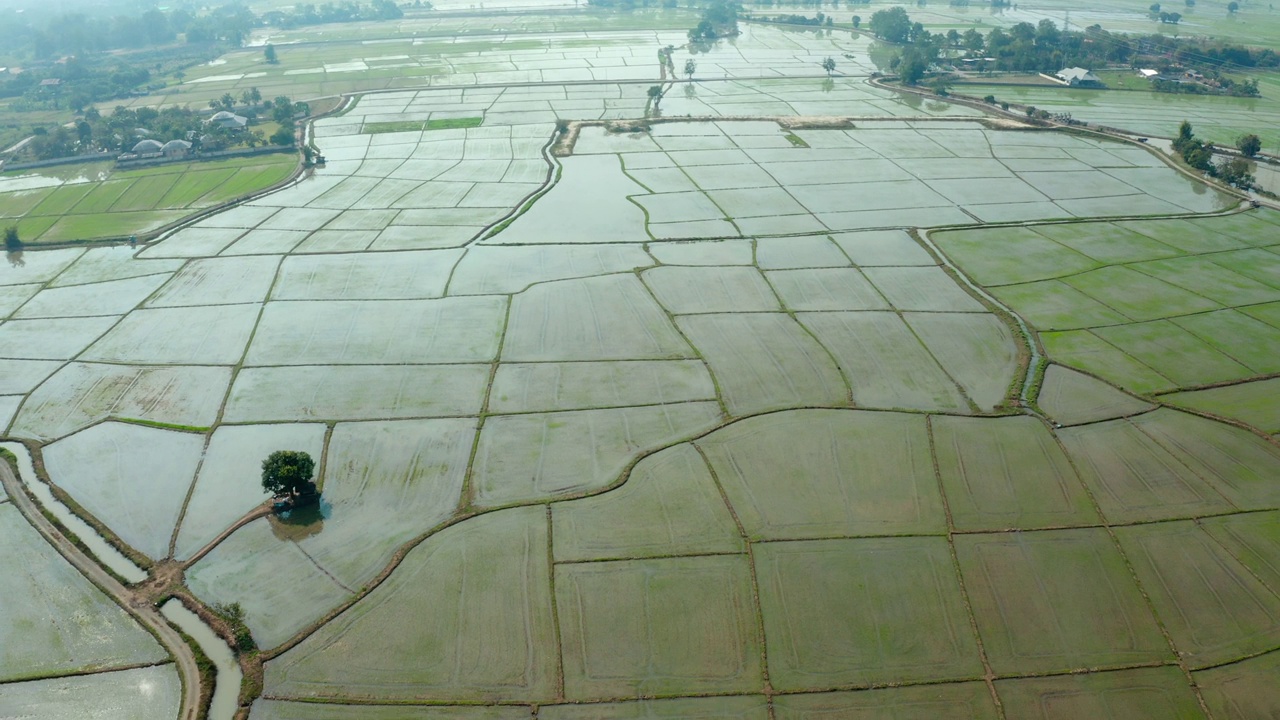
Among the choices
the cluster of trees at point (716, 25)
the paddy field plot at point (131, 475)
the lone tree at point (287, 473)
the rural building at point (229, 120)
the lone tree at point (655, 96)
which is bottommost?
the paddy field plot at point (131, 475)

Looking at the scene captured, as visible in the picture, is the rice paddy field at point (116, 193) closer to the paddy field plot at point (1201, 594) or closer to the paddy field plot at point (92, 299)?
the paddy field plot at point (92, 299)

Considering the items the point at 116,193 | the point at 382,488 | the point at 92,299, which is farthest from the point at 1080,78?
the point at 116,193

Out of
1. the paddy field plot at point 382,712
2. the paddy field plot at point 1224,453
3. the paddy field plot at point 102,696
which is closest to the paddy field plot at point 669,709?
the paddy field plot at point 382,712

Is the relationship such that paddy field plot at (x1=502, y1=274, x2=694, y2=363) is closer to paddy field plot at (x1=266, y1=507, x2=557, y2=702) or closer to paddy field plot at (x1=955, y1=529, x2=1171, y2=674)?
paddy field plot at (x1=266, y1=507, x2=557, y2=702)

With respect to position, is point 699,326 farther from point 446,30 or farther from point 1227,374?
point 446,30

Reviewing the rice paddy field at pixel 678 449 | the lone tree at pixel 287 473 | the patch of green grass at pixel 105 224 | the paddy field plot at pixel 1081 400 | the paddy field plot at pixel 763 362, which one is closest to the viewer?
the rice paddy field at pixel 678 449

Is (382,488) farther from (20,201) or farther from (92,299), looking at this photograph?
(20,201)
